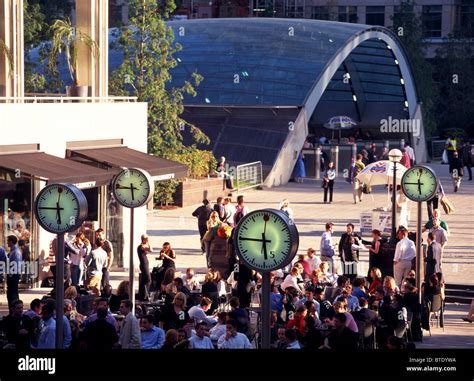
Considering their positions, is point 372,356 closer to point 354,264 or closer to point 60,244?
point 60,244

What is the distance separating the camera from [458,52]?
7338 centimetres

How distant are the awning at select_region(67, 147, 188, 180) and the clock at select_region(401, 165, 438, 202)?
24.5 ft

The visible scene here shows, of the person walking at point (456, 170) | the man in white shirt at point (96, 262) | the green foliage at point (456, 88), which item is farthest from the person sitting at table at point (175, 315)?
the green foliage at point (456, 88)

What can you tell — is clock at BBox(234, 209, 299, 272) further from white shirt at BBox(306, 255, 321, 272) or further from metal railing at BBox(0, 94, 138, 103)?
metal railing at BBox(0, 94, 138, 103)

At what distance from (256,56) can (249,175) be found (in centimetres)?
915

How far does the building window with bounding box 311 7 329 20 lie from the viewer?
77.0 metres

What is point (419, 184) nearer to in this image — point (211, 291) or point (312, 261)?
point (312, 261)

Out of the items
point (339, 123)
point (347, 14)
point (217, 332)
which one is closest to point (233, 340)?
point (217, 332)

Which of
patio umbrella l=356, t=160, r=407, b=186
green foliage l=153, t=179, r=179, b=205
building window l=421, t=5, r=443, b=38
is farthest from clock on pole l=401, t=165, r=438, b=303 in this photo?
building window l=421, t=5, r=443, b=38

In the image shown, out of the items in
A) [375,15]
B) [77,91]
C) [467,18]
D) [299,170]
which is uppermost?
[375,15]

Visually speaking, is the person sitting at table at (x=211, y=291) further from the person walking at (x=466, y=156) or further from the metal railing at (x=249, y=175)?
the person walking at (x=466, y=156)

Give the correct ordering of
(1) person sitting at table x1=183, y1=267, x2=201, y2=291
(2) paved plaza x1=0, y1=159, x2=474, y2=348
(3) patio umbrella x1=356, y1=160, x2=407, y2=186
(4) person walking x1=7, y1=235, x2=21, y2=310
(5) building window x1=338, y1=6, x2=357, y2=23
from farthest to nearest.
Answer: (5) building window x1=338, y1=6, x2=357, y2=23 < (3) patio umbrella x1=356, y1=160, x2=407, y2=186 < (2) paved plaza x1=0, y1=159, x2=474, y2=348 < (4) person walking x1=7, y1=235, x2=21, y2=310 < (1) person sitting at table x1=183, y1=267, x2=201, y2=291

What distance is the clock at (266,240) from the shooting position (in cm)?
991

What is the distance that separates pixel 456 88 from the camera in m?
71.1
